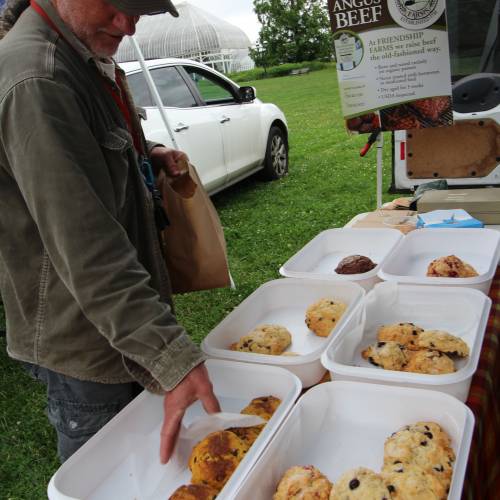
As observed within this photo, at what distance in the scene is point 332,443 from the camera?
1270 millimetres

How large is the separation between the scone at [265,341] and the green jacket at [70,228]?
0.38 metres

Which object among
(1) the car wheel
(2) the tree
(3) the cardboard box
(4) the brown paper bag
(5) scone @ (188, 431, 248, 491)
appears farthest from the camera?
(2) the tree

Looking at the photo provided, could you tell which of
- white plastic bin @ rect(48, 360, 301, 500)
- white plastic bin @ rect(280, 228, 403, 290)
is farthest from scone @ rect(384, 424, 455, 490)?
white plastic bin @ rect(280, 228, 403, 290)

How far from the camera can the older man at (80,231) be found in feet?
3.54

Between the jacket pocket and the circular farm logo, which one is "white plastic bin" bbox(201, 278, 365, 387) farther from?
the circular farm logo

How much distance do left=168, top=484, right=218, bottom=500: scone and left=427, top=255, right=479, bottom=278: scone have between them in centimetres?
114

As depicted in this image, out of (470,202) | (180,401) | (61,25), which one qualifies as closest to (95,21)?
(61,25)

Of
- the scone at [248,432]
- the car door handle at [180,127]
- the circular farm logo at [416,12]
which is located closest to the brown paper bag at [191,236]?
the scone at [248,432]

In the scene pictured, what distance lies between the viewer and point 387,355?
1458 mm

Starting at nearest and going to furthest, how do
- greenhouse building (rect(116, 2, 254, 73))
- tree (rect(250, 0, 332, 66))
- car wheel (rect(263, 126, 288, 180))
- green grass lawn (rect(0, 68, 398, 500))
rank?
green grass lawn (rect(0, 68, 398, 500)), car wheel (rect(263, 126, 288, 180)), tree (rect(250, 0, 332, 66)), greenhouse building (rect(116, 2, 254, 73))

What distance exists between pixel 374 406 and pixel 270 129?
261 inches

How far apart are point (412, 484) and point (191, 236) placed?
1003 millimetres

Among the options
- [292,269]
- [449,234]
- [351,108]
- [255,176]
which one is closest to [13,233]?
[292,269]

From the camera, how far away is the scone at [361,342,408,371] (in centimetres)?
144
